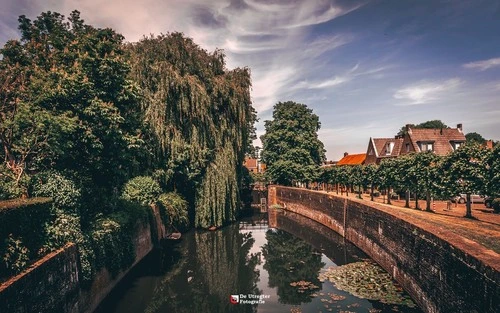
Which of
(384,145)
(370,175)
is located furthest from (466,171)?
(384,145)

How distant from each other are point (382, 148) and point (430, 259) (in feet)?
130

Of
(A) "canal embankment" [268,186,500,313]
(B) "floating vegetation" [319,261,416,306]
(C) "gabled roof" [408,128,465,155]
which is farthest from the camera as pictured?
(C) "gabled roof" [408,128,465,155]

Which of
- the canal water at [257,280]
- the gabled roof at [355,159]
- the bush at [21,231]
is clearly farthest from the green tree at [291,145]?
the bush at [21,231]

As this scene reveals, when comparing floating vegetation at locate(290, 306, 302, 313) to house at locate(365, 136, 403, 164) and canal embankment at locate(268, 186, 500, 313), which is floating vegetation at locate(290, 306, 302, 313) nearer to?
canal embankment at locate(268, 186, 500, 313)

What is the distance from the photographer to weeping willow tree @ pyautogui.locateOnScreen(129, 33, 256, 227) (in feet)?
67.6

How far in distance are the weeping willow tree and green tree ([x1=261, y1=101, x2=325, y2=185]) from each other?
1628cm

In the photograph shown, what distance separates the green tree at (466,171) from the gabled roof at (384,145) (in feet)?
72.1

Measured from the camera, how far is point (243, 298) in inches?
496

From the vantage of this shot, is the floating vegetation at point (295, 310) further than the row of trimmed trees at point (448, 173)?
No

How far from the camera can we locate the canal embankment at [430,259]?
21.7 ft

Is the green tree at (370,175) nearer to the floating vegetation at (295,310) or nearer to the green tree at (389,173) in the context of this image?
the green tree at (389,173)

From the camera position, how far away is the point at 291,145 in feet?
137

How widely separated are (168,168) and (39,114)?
37.8ft

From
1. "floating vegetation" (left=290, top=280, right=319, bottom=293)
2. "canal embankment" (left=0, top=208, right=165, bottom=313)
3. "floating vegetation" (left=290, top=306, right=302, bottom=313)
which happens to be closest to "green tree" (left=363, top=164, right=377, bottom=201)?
"floating vegetation" (left=290, top=280, right=319, bottom=293)
